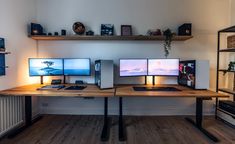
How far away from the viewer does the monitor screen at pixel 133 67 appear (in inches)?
115

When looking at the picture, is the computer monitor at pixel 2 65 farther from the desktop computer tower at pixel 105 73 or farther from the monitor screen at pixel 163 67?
the monitor screen at pixel 163 67

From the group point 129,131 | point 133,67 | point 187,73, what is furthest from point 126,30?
point 129,131

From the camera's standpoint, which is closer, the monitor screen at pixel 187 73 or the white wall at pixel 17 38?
Answer: the white wall at pixel 17 38

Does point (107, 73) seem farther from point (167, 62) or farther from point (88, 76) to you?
point (167, 62)

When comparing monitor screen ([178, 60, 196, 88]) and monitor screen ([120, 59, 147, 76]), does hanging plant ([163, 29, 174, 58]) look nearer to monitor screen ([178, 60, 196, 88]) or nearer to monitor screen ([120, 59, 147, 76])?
monitor screen ([178, 60, 196, 88])

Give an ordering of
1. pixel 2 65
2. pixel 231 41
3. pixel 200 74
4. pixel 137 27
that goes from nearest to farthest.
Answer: pixel 2 65 → pixel 200 74 → pixel 231 41 → pixel 137 27

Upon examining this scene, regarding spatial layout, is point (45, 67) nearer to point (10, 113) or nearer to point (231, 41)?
point (10, 113)

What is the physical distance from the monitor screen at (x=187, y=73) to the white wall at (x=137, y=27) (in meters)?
0.27

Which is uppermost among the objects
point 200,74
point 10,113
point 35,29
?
point 35,29

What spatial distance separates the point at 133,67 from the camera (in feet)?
9.64

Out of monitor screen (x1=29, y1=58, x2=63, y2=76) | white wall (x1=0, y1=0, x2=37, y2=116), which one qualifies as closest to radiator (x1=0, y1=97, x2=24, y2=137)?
white wall (x1=0, y1=0, x2=37, y2=116)

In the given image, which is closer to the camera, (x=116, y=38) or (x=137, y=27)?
(x=116, y=38)

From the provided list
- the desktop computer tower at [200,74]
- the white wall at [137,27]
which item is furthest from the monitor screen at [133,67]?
the desktop computer tower at [200,74]

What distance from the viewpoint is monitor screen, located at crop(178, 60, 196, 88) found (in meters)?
2.67
